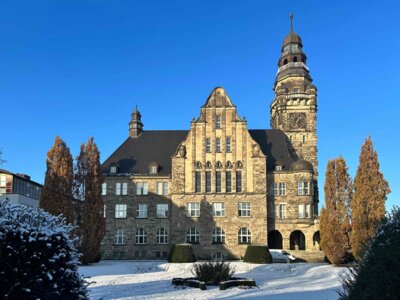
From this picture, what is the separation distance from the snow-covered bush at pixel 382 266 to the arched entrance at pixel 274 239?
44827mm

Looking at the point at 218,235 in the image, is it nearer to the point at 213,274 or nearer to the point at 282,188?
the point at 282,188

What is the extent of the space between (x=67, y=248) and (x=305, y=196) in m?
41.0

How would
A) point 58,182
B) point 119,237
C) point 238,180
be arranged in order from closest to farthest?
point 58,182
point 238,180
point 119,237

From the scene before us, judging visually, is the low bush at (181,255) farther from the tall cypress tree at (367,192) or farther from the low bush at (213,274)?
the low bush at (213,274)

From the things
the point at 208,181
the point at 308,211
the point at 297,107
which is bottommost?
the point at 308,211

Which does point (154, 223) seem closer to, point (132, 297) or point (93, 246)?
point (93, 246)

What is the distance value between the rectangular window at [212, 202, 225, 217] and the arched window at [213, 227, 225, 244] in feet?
4.98

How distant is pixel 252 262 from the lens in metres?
37.2

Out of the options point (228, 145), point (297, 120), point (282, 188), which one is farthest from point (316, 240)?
point (297, 120)

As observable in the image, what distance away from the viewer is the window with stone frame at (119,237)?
48.3 meters

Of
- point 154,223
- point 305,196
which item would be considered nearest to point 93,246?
point 154,223

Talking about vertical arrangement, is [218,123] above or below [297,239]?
above

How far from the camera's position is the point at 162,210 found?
48781 millimetres

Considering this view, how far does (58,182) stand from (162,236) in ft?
54.4
